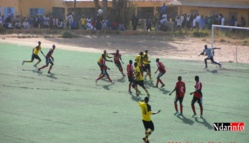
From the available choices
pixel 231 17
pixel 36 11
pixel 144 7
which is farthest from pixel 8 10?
pixel 231 17

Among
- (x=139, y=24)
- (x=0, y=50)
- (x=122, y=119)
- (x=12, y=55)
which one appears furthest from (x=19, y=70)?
(x=139, y=24)

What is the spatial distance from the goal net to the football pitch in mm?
4700

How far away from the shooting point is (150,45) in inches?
1706

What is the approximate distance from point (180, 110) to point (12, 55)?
17.7 m

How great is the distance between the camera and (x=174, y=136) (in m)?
16.7

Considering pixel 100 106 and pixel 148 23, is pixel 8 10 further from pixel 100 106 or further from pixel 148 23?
pixel 100 106

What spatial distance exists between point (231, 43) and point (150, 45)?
5.93 metres

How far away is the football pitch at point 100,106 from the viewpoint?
1664 centimetres

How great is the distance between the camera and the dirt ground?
39250 mm

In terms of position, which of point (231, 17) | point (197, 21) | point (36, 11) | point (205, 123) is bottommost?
point (205, 123)

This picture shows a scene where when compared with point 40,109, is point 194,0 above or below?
above

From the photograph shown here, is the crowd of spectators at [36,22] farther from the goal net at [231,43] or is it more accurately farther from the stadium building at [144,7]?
the goal net at [231,43]

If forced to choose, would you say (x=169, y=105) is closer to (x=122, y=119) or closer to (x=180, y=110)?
(x=180, y=110)

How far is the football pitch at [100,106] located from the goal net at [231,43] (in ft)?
15.4
